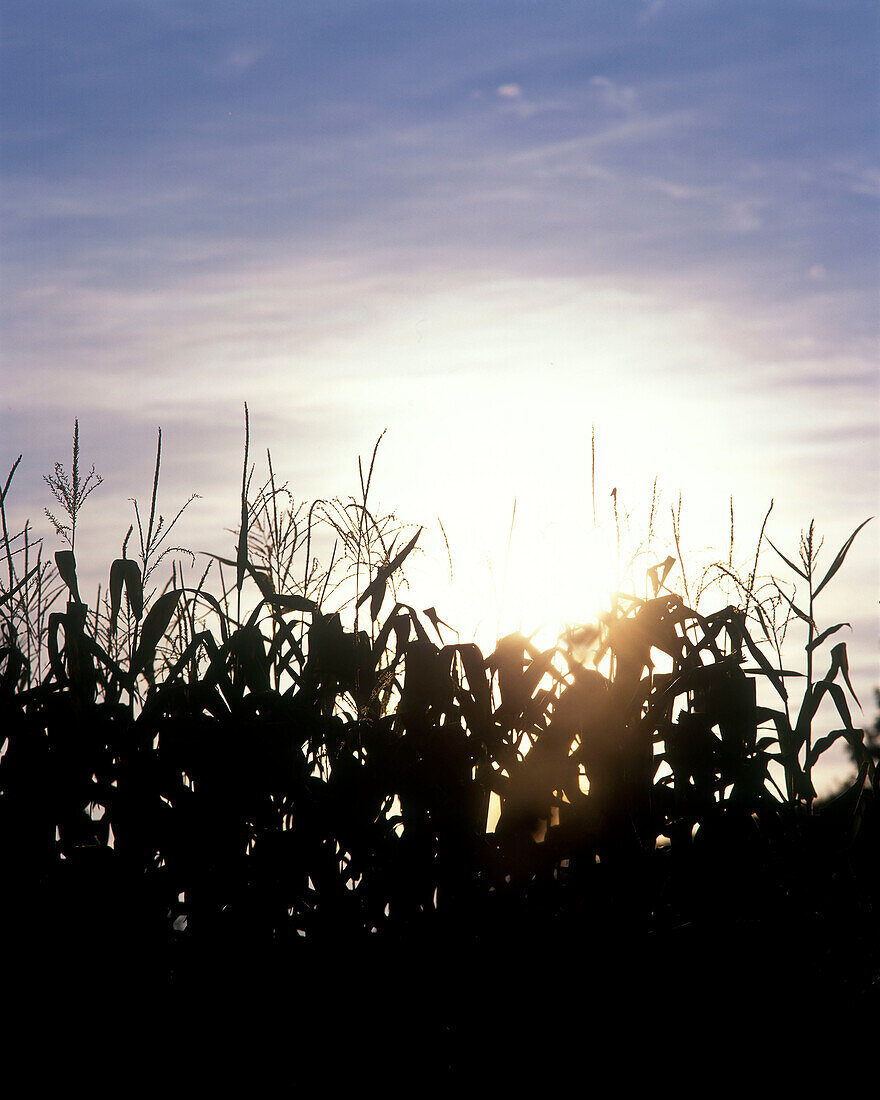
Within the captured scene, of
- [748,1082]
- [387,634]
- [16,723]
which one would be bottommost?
[748,1082]

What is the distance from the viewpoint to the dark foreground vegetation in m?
2.33

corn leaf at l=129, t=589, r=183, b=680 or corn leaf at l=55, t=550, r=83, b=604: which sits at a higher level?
corn leaf at l=55, t=550, r=83, b=604

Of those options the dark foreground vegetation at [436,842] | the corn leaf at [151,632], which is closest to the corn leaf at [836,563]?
the dark foreground vegetation at [436,842]

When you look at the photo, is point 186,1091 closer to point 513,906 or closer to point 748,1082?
point 513,906

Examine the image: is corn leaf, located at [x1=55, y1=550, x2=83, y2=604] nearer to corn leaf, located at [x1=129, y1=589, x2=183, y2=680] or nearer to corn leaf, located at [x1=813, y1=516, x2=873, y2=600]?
corn leaf, located at [x1=129, y1=589, x2=183, y2=680]

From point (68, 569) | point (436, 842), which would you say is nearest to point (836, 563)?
point (436, 842)

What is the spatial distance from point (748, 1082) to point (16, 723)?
2.02 meters

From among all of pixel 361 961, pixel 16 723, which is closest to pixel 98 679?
pixel 16 723

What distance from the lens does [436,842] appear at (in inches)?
94.3

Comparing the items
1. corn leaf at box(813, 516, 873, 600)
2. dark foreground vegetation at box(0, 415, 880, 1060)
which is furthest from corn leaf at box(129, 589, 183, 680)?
corn leaf at box(813, 516, 873, 600)

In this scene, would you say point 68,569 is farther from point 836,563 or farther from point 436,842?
point 836,563

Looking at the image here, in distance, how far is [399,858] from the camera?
2367 mm

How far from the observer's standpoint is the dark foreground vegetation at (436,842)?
7.65 ft

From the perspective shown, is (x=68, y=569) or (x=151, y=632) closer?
(x=151, y=632)
